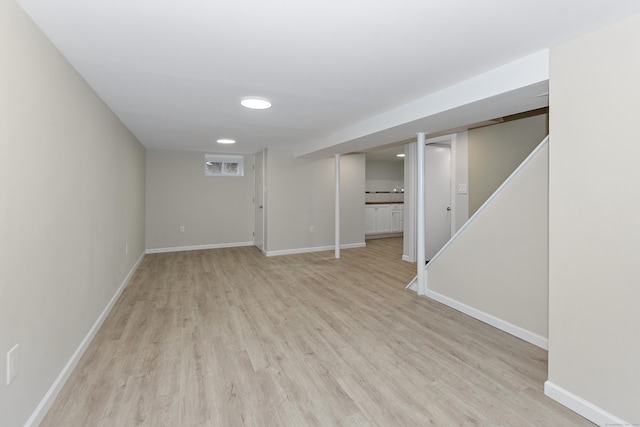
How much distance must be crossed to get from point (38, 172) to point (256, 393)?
1.68 metres

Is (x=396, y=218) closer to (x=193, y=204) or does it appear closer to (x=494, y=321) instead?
(x=193, y=204)

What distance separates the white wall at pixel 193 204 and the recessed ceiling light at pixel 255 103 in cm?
380

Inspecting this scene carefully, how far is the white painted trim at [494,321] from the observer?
234cm

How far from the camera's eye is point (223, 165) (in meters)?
6.55

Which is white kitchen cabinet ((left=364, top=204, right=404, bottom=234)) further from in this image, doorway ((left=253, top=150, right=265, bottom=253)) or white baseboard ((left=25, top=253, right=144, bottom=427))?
white baseboard ((left=25, top=253, right=144, bottom=427))

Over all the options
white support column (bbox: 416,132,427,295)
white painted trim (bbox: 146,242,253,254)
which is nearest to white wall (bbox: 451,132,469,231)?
white support column (bbox: 416,132,427,295)

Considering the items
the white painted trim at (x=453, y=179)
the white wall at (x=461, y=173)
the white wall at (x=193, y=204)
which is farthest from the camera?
the white wall at (x=193, y=204)

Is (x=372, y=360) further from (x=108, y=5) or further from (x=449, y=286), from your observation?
(x=108, y=5)

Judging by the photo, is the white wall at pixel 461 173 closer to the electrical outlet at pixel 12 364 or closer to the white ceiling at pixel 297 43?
the white ceiling at pixel 297 43

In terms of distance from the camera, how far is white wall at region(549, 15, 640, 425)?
1.43 metres

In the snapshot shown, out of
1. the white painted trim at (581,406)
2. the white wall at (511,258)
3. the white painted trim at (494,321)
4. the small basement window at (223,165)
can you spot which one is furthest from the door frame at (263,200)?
the white painted trim at (581,406)

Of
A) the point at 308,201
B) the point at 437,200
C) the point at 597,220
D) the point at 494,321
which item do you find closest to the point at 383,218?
the point at 308,201

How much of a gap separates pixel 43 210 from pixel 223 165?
5061mm

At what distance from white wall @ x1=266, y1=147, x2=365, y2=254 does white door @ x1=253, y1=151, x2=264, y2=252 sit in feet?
1.08
